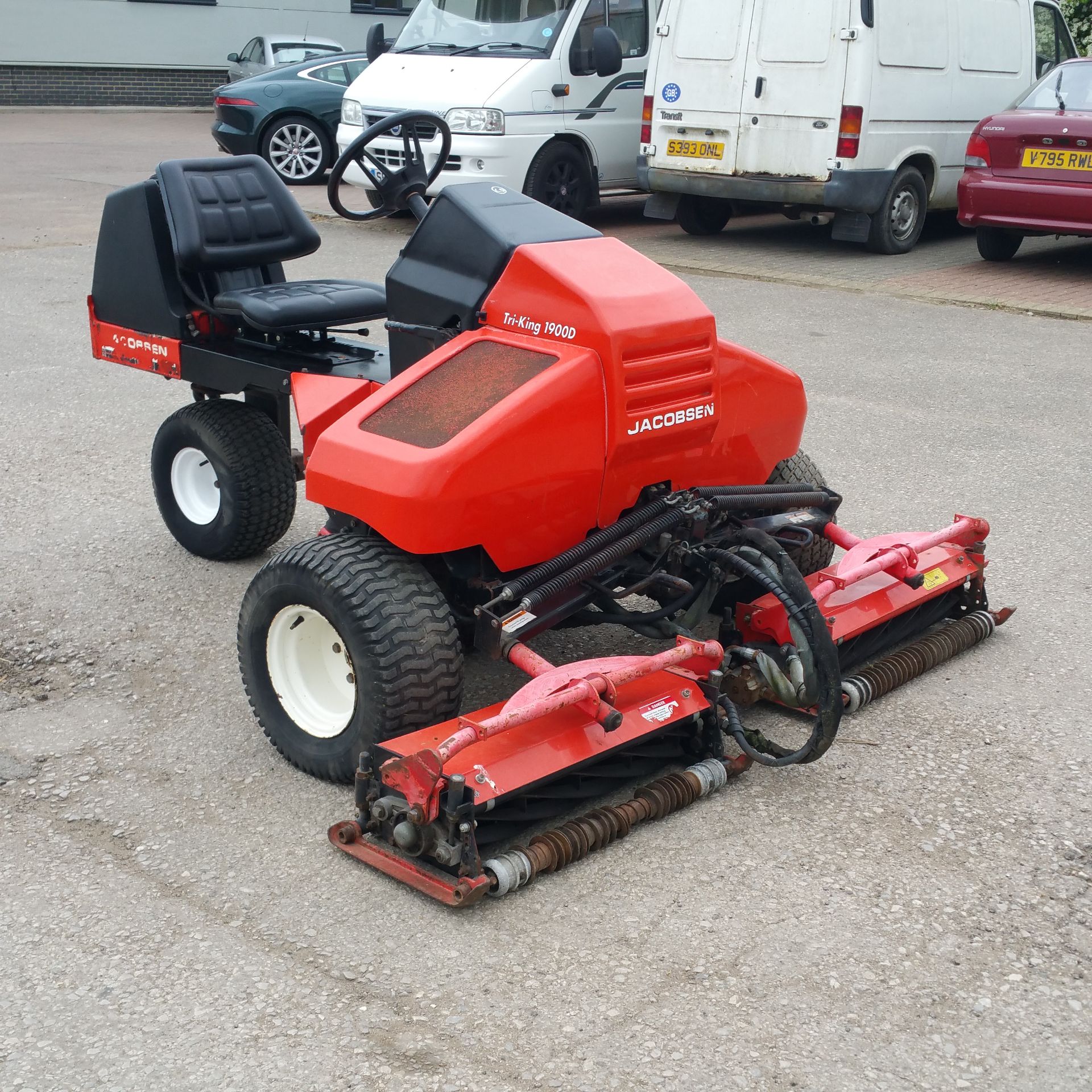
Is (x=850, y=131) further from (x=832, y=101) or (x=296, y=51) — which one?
(x=296, y=51)

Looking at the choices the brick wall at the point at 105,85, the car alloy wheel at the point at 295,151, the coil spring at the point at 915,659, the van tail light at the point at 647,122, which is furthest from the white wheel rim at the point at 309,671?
the brick wall at the point at 105,85

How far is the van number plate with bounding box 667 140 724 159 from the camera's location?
34.3 ft

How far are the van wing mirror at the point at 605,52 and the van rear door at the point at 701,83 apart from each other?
374mm

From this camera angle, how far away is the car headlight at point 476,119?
34.3 feet

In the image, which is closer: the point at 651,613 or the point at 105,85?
the point at 651,613

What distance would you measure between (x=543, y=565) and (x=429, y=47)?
899cm

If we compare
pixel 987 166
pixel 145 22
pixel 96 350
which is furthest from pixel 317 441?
pixel 145 22

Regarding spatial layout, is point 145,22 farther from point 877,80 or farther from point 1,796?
point 1,796

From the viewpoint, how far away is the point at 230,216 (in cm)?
459

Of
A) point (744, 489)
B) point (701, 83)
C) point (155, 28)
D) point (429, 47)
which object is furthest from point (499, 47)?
point (155, 28)

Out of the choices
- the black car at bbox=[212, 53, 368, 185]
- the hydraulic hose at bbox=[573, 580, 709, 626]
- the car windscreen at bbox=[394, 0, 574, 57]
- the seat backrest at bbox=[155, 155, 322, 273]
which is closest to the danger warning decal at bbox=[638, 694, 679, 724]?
the hydraulic hose at bbox=[573, 580, 709, 626]

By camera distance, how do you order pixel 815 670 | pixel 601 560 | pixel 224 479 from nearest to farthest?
pixel 815 670 → pixel 601 560 → pixel 224 479

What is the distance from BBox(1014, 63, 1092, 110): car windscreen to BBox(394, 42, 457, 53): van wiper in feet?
14.8

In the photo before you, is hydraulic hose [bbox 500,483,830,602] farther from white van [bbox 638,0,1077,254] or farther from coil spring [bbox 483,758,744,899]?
white van [bbox 638,0,1077,254]
